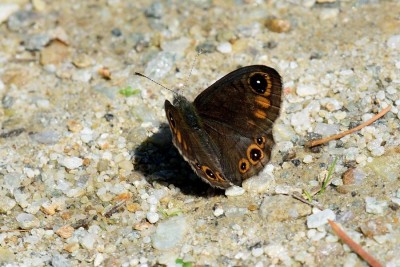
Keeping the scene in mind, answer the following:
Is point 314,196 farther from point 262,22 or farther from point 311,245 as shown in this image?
point 262,22

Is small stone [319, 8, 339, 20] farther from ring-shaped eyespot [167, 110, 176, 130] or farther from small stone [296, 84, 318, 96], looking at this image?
ring-shaped eyespot [167, 110, 176, 130]

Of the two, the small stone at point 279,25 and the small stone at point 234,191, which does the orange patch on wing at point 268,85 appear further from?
the small stone at point 279,25

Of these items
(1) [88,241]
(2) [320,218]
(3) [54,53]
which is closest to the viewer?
(2) [320,218]

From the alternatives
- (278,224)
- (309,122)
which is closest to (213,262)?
(278,224)

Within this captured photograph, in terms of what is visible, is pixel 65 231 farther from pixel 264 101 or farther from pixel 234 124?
pixel 264 101

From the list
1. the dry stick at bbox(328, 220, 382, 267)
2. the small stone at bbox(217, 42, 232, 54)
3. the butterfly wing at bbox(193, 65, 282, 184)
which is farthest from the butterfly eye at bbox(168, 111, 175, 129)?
the small stone at bbox(217, 42, 232, 54)

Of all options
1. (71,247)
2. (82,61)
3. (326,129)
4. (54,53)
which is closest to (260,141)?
(326,129)

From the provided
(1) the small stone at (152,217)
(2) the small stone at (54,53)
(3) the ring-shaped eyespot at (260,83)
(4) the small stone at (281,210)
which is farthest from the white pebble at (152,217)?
(2) the small stone at (54,53)
